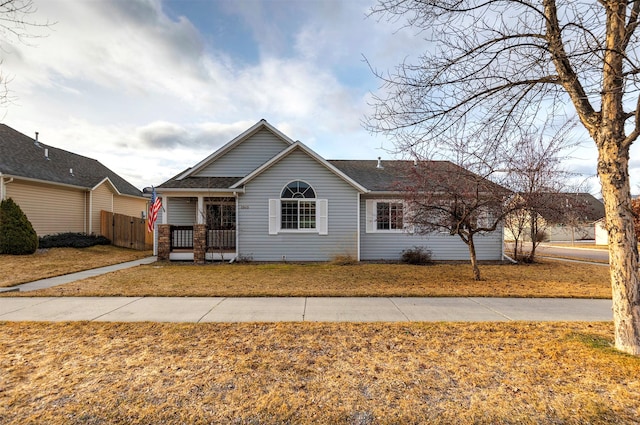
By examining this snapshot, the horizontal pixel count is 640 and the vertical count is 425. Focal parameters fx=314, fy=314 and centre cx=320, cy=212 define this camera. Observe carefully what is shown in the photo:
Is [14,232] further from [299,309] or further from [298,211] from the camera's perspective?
[299,309]

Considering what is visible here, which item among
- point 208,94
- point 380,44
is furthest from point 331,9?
point 208,94

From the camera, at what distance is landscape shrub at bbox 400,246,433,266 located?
13508 mm

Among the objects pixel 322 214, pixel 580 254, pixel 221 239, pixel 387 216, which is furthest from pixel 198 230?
pixel 580 254

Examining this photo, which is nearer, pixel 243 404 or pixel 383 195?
pixel 243 404

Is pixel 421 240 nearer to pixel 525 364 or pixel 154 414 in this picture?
pixel 525 364

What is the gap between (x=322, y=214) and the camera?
1347 cm

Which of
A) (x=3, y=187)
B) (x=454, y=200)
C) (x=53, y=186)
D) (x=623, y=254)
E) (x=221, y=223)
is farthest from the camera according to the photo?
(x=53, y=186)

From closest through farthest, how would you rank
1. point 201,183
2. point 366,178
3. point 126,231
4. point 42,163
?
point 201,183
point 366,178
point 42,163
point 126,231

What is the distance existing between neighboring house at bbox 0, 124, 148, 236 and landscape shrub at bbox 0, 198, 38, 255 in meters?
1.19

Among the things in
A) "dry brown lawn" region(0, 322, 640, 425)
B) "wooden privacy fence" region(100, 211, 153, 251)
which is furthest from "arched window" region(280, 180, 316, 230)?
"wooden privacy fence" region(100, 211, 153, 251)

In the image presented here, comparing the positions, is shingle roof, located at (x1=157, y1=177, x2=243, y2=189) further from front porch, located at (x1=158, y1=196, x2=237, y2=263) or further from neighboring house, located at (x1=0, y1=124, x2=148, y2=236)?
neighboring house, located at (x1=0, y1=124, x2=148, y2=236)

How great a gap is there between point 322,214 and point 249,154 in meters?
4.77

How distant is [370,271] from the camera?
11.2m

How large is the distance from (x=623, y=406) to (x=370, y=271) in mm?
8392
